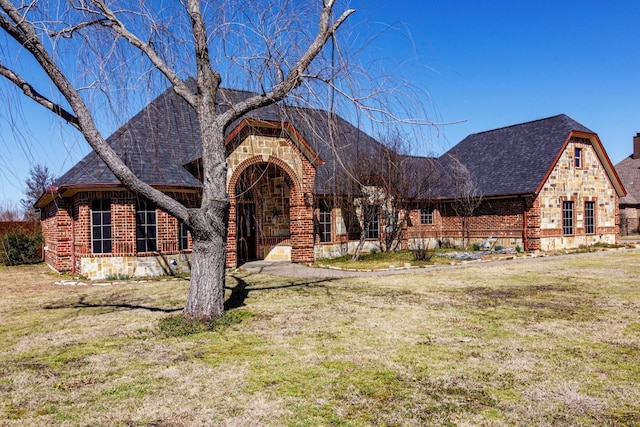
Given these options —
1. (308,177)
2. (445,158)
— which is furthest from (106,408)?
(445,158)

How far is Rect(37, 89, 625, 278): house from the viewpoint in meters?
13.6

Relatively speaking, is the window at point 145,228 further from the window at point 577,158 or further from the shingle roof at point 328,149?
the window at point 577,158

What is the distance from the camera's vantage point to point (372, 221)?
61.5 feet

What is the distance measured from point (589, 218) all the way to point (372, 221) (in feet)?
39.1

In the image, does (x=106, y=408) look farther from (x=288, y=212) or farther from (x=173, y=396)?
(x=288, y=212)

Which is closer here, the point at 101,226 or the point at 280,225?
the point at 101,226

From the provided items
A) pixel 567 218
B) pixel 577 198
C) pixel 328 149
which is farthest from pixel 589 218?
pixel 328 149

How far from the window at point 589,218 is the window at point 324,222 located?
13.2 meters

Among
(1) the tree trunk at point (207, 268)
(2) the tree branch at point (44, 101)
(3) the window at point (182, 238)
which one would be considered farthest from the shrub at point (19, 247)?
(1) the tree trunk at point (207, 268)

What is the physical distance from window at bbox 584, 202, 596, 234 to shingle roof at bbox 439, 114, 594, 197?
3.60 metres

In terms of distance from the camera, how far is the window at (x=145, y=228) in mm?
14078

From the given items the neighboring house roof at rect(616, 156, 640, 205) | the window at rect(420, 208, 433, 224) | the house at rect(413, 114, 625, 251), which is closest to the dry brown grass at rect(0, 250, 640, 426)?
the house at rect(413, 114, 625, 251)

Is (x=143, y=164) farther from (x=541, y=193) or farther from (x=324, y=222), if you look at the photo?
(x=541, y=193)

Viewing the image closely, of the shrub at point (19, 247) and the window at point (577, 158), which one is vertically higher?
the window at point (577, 158)
